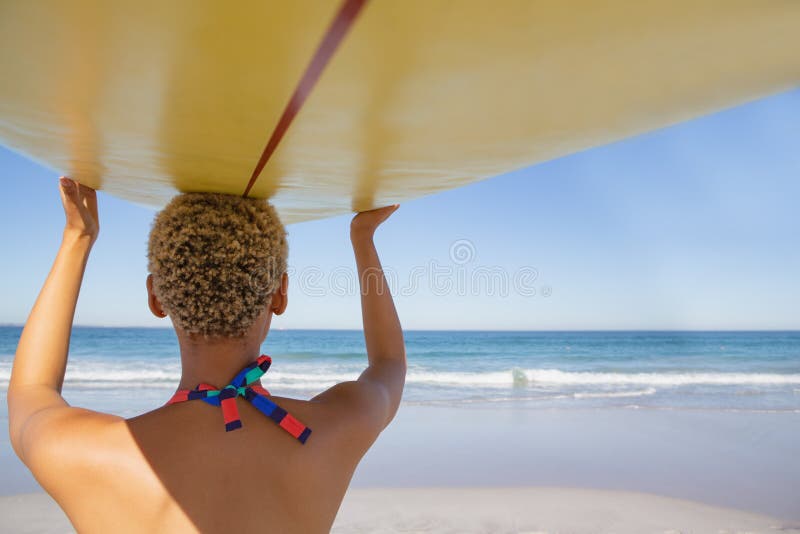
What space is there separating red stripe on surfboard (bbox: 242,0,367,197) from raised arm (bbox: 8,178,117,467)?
599mm

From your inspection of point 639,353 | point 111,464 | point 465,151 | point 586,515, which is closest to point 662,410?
point 586,515

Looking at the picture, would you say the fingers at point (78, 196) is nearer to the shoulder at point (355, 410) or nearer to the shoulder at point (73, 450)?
the shoulder at point (73, 450)

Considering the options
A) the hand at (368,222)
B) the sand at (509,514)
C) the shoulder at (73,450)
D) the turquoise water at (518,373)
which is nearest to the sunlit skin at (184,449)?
the shoulder at (73,450)

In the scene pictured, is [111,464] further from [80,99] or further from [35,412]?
[80,99]

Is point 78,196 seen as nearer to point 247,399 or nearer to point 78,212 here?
point 78,212

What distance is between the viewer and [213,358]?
54.8 inches

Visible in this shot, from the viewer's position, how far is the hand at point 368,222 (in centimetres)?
218

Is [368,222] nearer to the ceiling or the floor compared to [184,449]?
nearer to the ceiling

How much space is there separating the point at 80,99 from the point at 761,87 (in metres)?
1.60

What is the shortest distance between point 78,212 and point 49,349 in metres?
0.48

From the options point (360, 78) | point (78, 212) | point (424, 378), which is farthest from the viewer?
point (424, 378)

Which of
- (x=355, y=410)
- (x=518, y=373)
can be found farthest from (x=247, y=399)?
(x=518, y=373)

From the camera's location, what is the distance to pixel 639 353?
31.8 m

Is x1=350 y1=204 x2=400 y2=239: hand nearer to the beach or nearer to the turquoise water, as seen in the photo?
the beach
